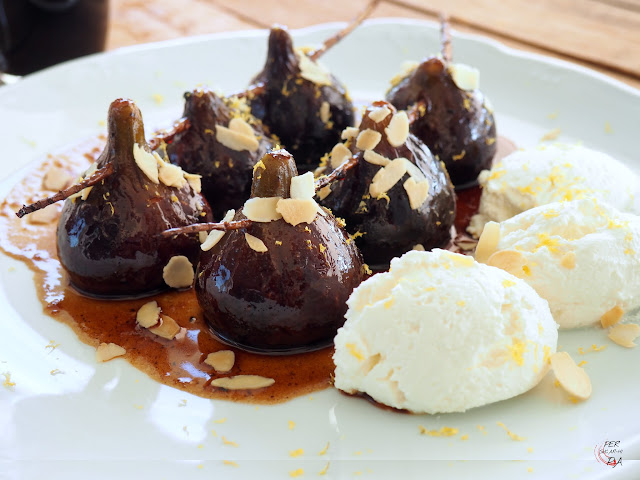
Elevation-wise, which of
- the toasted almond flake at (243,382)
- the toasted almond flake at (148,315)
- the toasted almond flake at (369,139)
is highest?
the toasted almond flake at (369,139)

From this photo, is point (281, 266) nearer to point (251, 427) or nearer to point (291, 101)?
point (251, 427)

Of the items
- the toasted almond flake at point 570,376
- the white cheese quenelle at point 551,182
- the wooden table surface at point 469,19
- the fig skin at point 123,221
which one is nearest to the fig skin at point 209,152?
the fig skin at point 123,221

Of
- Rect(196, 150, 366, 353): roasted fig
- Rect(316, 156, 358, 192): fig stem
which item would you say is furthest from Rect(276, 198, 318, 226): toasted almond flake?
Rect(316, 156, 358, 192): fig stem

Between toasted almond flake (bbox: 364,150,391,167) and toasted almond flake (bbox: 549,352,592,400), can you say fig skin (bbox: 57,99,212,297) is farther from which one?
toasted almond flake (bbox: 549,352,592,400)

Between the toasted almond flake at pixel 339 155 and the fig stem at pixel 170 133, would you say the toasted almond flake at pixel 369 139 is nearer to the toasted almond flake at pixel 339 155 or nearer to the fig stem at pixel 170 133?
the toasted almond flake at pixel 339 155

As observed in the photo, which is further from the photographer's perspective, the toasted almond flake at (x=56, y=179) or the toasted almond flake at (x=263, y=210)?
the toasted almond flake at (x=56, y=179)

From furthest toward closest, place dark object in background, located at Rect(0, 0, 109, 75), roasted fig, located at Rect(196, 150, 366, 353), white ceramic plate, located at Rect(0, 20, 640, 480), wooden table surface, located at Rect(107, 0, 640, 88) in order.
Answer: wooden table surface, located at Rect(107, 0, 640, 88)
dark object in background, located at Rect(0, 0, 109, 75)
roasted fig, located at Rect(196, 150, 366, 353)
white ceramic plate, located at Rect(0, 20, 640, 480)

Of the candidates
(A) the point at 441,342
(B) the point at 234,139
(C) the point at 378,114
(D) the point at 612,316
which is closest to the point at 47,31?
(B) the point at 234,139
